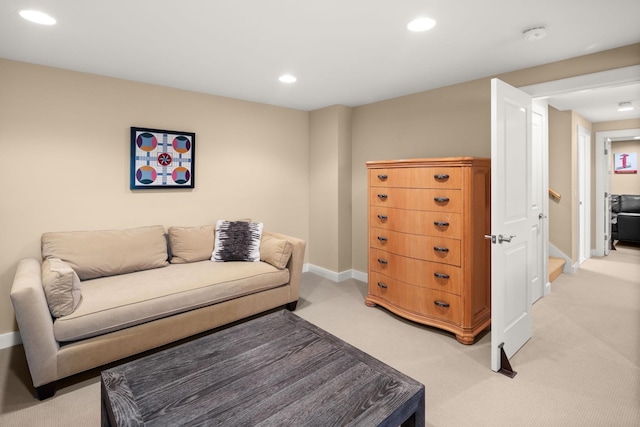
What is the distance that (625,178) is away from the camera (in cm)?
707

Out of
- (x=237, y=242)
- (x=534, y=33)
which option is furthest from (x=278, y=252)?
(x=534, y=33)

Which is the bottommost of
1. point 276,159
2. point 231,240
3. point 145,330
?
point 145,330

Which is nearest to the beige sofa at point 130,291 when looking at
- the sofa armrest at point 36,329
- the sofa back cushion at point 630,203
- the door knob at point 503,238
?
the sofa armrest at point 36,329

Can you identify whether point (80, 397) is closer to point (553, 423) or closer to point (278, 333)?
point (278, 333)

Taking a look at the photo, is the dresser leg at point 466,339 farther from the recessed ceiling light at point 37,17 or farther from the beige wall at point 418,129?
the recessed ceiling light at point 37,17

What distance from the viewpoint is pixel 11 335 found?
109 inches

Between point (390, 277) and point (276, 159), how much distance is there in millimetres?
2151

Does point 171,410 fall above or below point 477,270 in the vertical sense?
below

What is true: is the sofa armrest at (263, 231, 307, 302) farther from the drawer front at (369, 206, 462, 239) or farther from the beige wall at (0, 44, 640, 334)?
the beige wall at (0, 44, 640, 334)

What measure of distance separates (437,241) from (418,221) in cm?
25

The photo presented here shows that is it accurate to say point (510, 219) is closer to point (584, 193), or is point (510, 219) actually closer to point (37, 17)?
point (37, 17)

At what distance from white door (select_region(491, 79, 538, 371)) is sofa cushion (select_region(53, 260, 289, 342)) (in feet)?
6.15

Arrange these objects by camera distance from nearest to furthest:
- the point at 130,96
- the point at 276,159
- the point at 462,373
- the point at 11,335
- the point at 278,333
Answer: the point at 278,333
the point at 462,373
the point at 11,335
the point at 130,96
the point at 276,159

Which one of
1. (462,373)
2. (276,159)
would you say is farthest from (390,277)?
(276,159)
